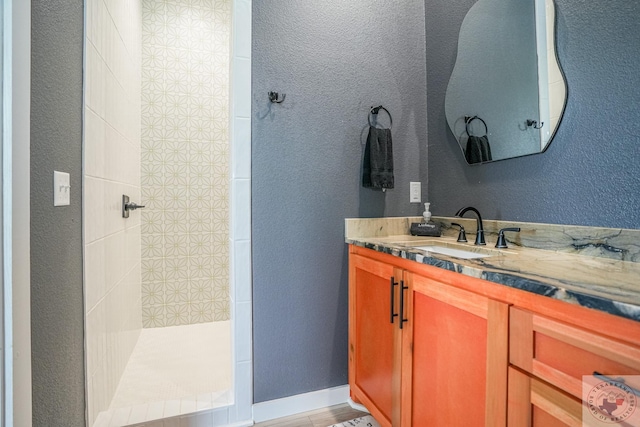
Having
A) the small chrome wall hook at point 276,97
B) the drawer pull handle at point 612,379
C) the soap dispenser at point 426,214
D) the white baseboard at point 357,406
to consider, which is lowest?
the white baseboard at point 357,406

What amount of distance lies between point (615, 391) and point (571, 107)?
1017 mm

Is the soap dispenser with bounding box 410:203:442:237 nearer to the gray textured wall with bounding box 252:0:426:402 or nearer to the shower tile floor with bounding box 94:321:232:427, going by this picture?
the gray textured wall with bounding box 252:0:426:402

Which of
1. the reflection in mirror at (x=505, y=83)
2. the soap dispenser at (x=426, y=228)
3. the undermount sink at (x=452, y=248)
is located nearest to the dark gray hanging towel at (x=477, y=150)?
the reflection in mirror at (x=505, y=83)

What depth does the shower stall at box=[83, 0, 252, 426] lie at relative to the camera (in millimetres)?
1498

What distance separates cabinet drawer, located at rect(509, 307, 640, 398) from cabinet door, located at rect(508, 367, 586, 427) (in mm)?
20

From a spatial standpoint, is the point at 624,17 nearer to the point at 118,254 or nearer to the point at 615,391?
the point at 615,391

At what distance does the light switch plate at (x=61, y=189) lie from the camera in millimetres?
1037

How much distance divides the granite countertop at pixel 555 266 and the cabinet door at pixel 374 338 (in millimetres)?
130

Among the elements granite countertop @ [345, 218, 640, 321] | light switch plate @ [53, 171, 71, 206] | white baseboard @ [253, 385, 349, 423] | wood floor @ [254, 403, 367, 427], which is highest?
light switch plate @ [53, 171, 71, 206]

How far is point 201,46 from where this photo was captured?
2.68 m

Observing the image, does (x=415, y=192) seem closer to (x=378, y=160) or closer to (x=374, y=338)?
(x=378, y=160)

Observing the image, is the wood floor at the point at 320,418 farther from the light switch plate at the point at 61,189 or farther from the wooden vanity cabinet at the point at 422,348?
the light switch plate at the point at 61,189

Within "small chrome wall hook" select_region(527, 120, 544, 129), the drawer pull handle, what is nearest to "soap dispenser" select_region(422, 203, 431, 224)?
"small chrome wall hook" select_region(527, 120, 544, 129)

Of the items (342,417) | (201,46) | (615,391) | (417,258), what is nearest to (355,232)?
(417,258)
